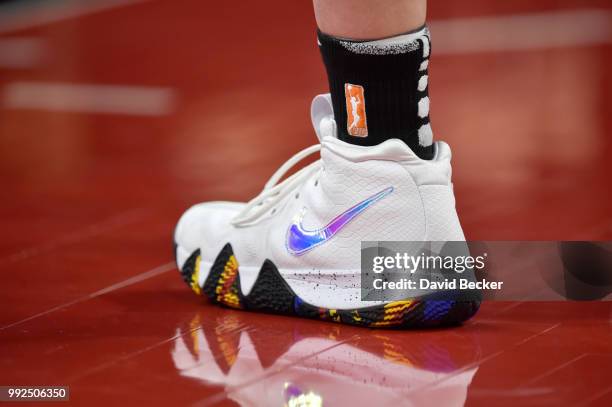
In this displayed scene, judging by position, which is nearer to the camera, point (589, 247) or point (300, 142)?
point (589, 247)

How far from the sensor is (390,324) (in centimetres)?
148

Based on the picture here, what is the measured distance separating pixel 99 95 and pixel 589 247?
6.72ft

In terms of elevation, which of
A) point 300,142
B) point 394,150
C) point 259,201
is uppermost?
point 394,150

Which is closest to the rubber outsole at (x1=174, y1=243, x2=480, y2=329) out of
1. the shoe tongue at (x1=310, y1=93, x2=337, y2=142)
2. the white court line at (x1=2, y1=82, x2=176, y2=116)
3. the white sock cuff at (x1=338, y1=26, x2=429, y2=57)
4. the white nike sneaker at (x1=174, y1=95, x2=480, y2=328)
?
the white nike sneaker at (x1=174, y1=95, x2=480, y2=328)

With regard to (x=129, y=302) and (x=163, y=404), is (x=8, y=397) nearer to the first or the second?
(x=163, y=404)

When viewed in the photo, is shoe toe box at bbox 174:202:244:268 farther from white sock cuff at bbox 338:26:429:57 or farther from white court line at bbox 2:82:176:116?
white court line at bbox 2:82:176:116

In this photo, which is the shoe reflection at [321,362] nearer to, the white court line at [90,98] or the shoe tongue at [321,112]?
the shoe tongue at [321,112]

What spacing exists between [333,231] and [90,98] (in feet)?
6.62

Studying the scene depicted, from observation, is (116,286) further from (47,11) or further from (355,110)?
(47,11)

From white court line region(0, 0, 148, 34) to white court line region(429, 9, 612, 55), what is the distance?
4.80 ft

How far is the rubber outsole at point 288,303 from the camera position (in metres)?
1.47

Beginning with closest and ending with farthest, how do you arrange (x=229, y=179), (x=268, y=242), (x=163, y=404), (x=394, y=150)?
1. (x=163, y=404)
2. (x=394, y=150)
3. (x=268, y=242)
4. (x=229, y=179)

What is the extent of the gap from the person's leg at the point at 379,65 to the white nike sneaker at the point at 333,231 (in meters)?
0.03

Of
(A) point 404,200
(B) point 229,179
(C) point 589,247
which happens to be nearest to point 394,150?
(A) point 404,200
